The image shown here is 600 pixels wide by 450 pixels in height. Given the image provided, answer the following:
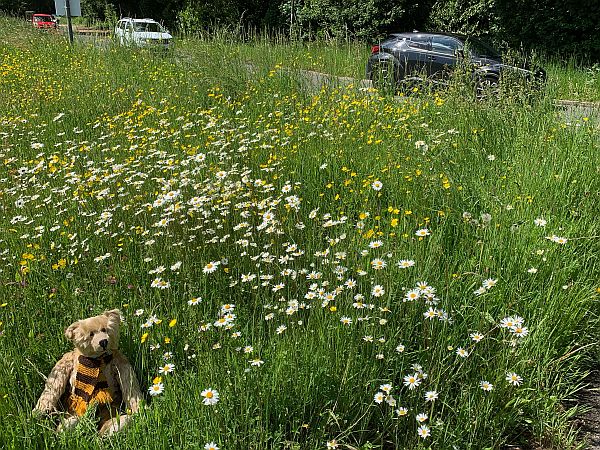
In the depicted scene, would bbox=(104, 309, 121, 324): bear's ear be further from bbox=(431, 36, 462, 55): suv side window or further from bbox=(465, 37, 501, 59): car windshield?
bbox=(431, 36, 462, 55): suv side window

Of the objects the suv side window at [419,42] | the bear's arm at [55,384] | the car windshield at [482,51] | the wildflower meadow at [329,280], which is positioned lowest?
the bear's arm at [55,384]

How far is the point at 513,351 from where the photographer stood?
2.46m

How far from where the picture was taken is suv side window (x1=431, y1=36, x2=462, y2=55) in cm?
1200

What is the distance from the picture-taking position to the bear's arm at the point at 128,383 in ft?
7.90

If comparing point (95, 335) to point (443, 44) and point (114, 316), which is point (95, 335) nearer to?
point (114, 316)

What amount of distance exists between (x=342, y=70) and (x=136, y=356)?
25.0 feet

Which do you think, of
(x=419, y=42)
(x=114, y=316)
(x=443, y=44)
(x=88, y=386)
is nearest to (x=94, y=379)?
(x=88, y=386)

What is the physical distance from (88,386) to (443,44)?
11522 mm

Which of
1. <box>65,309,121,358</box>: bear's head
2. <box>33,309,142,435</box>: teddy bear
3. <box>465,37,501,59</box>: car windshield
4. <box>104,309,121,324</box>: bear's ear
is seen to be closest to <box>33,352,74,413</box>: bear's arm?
<box>33,309,142,435</box>: teddy bear

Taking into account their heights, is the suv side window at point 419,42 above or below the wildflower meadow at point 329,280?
above

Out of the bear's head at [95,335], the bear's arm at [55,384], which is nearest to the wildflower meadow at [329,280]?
the bear's arm at [55,384]

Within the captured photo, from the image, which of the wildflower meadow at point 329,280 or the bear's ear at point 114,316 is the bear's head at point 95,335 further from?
the wildflower meadow at point 329,280

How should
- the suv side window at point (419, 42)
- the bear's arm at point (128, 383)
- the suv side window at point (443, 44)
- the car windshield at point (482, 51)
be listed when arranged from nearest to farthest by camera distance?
the bear's arm at point (128, 383) < the car windshield at point (482, 51) < the suv side window at point (443, 44) < the suv side window at point (419, 42)

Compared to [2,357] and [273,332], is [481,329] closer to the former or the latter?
[273,332]
